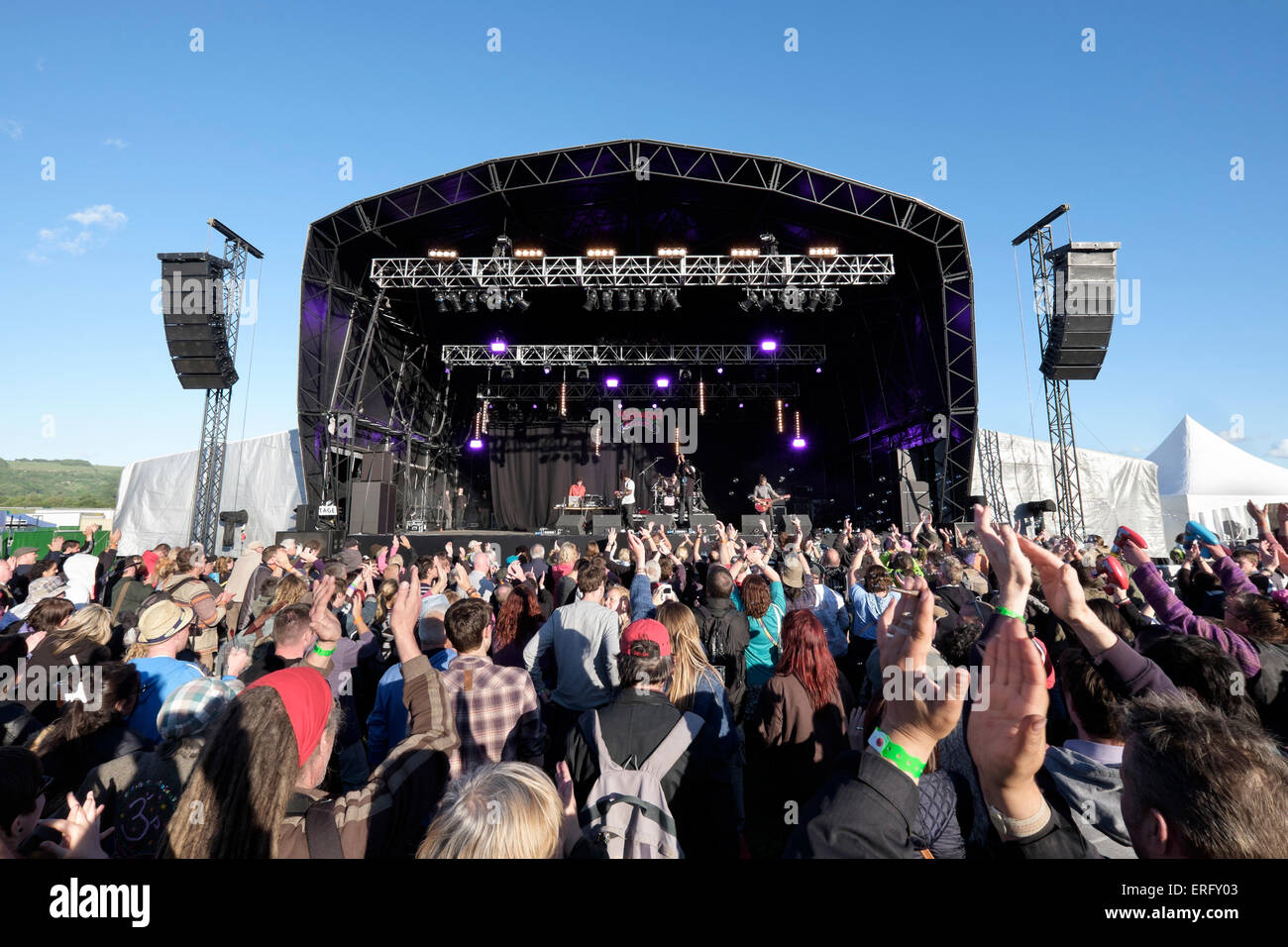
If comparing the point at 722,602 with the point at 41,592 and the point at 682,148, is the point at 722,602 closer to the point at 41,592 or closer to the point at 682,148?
the point at 41,592

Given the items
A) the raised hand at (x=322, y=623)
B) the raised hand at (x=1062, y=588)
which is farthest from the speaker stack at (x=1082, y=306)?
the raised hand at (x=322, y=623)

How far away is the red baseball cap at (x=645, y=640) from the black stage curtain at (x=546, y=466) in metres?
19.7

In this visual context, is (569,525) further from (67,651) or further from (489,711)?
(489,711)

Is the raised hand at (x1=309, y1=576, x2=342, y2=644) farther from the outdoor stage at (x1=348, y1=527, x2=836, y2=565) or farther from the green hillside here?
the green hillside

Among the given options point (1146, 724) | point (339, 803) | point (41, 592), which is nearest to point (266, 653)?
point (339, 803)

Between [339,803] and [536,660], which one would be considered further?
[536,660]

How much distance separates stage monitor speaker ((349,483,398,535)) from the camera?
1371 cm

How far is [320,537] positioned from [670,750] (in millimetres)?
12694

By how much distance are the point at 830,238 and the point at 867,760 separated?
15.3m

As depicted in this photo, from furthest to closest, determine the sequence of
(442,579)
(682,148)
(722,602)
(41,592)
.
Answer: (682,148), (442,579), (41,592), (722,602)

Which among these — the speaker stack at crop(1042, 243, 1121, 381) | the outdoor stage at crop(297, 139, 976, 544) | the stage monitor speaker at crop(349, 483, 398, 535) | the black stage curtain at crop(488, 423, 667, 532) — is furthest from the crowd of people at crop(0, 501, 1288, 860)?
the black stage curtain at crop(488, 423, 667, 532)

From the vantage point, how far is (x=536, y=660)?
3.20m
